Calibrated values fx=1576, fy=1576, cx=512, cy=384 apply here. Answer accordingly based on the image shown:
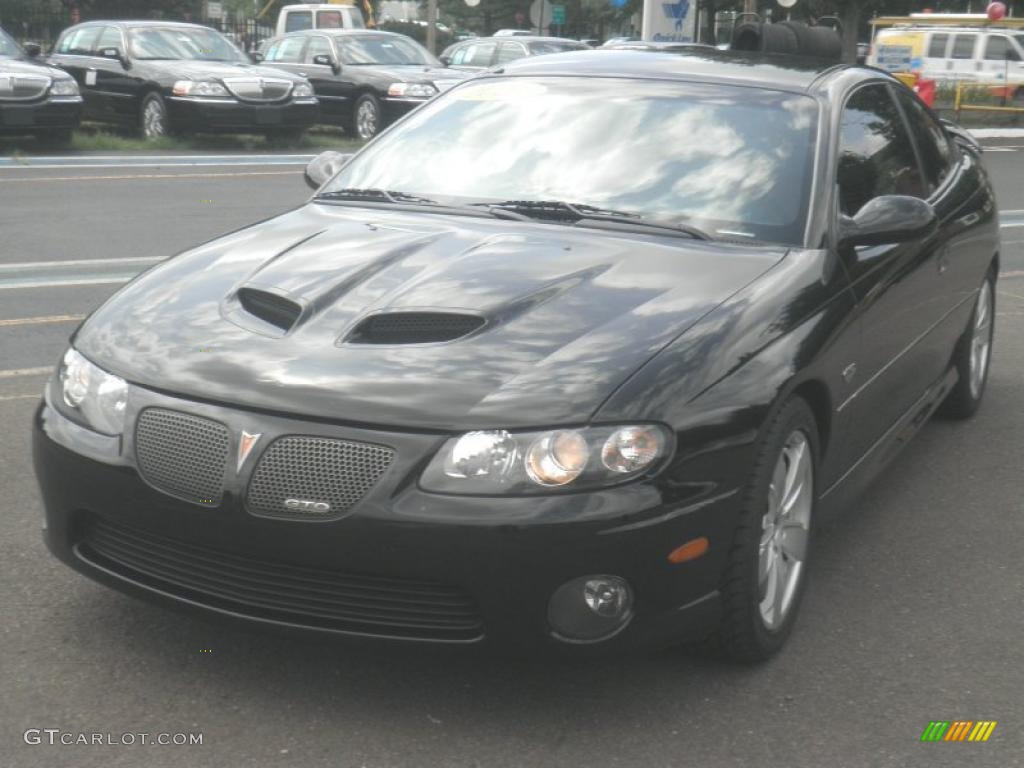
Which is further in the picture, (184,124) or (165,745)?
(184,124)

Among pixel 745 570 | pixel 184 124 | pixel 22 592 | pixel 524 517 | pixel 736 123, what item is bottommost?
pixel 184 124

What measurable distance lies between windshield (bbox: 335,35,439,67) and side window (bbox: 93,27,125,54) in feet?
11.0

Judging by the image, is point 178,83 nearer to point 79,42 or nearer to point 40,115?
point 40,115

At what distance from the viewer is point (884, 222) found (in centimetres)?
458

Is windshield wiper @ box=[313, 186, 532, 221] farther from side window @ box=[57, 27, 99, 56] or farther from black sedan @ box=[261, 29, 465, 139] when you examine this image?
side window @ box=[57, 27, 99, 56]

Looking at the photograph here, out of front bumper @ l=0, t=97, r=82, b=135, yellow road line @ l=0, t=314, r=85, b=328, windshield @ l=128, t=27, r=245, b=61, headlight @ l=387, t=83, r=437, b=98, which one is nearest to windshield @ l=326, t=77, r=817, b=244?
yellow road line @ l=0, t=314, r=85, b=328

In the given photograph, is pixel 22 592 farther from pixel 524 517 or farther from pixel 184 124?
pixel 184 124

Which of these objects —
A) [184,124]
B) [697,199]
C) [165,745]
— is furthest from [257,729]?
[184,124]

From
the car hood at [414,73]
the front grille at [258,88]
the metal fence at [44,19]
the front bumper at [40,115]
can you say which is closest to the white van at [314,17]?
the car hood at [414,73]

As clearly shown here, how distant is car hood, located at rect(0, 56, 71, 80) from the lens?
17.8 metres

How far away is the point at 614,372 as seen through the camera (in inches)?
139

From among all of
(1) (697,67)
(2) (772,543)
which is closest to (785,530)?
(2) (772,543)

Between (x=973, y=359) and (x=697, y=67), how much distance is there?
2.13 metres

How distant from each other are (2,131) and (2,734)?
1566 cm
